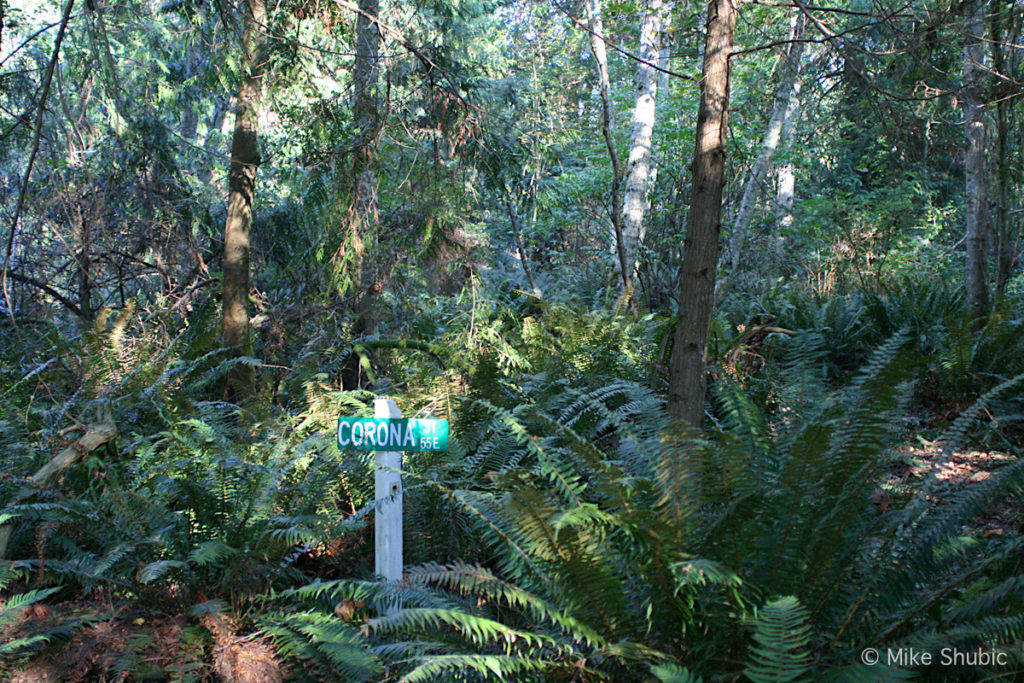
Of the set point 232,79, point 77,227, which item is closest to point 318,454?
point 232,79

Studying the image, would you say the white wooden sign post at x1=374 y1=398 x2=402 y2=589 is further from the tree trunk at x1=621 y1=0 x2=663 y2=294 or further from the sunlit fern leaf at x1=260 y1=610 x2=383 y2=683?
the tree trunk at x1=621 y1=0 x2=663 y2=294

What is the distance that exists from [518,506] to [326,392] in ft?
8.87

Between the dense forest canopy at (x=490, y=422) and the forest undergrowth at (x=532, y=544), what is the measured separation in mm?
16

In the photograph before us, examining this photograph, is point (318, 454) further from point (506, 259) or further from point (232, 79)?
point (506, 259)

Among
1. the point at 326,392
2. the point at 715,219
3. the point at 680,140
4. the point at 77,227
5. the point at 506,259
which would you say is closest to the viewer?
the point at 715,219

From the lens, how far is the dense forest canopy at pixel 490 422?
223 centimetres

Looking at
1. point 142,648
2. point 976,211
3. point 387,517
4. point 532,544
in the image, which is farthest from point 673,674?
point 976,211

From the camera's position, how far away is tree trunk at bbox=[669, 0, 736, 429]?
3.39 meters

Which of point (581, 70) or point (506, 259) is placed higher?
point (581, 70)

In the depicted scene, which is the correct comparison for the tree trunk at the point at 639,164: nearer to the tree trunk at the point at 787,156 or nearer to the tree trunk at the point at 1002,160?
the tree trunk at the point at 787,156

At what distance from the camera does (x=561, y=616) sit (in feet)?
7.25

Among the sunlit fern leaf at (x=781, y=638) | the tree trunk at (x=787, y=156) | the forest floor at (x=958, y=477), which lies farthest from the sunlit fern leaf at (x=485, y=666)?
the tree trunk at (x=787, y=156)

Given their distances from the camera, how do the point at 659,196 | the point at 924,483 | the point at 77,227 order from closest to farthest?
1. the point at 924,483
2. the point at 77,227
3. the point at 659,196

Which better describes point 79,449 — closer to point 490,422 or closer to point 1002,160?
point 490,422
